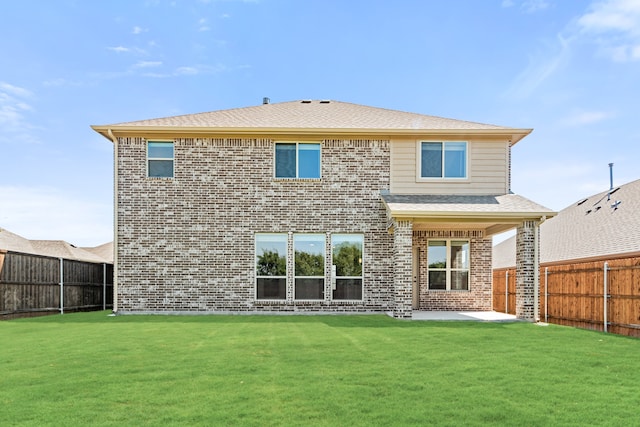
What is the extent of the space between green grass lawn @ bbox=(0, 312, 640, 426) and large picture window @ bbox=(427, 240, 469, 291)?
17.3 feet

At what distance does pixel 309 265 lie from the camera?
48.7 feet

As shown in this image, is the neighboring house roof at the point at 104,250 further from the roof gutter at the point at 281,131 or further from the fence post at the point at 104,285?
the roof gutter at the point at 281,131

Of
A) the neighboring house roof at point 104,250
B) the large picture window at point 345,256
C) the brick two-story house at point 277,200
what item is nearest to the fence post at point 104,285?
the brick two-story house at point 277,200

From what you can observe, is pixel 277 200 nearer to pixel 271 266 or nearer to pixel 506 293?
pixel 271 266

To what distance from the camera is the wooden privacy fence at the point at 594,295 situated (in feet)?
35.1

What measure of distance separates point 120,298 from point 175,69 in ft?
23.1

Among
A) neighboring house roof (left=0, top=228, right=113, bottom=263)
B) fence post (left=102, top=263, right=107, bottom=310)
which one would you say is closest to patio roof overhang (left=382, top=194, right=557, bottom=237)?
fence post (left=102, top=263, right=107, bottom=310)

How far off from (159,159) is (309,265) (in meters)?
5.72

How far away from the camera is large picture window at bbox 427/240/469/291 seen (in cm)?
1605

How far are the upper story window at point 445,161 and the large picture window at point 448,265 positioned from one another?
2.42 meters

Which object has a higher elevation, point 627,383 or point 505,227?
point 505,227

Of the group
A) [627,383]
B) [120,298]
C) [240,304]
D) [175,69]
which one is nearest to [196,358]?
[627,383]

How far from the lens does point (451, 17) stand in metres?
13.0

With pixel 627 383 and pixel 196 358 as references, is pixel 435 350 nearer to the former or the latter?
pixel 627 383
